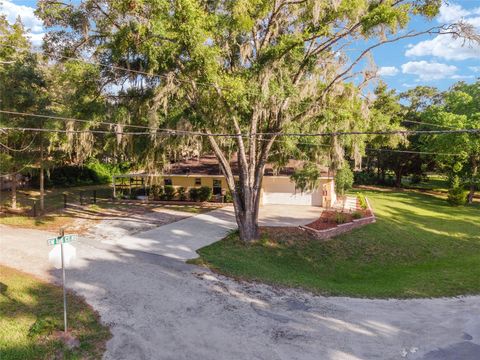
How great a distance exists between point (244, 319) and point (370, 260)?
877cm

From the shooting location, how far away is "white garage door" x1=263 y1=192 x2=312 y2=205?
24.4m

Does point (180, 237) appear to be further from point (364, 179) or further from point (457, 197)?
point (364, 179)

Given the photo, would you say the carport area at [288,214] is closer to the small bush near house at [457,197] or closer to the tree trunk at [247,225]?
the tree trunk at [247,225]

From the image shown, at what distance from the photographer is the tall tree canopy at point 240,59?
451 inches

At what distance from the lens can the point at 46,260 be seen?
38.2 ft

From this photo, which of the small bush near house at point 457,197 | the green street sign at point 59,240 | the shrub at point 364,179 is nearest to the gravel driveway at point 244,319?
the green street sign at point 59,240

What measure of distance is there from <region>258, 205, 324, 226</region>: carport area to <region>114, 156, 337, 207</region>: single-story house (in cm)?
80

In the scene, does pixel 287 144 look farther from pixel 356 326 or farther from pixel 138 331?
pixel 138 331

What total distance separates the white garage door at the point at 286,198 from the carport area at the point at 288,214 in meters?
0.55

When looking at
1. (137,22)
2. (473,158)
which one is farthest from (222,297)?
(473,158)

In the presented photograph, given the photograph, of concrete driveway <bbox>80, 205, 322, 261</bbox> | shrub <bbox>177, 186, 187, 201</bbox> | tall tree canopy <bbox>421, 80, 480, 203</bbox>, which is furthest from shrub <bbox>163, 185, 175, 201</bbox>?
tall tree canopy <bbox>421, 80, 480, 203</bbox>

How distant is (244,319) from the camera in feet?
26.9

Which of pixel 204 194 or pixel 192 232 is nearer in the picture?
pixel 192 232

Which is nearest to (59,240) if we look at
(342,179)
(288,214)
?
(288,214)
